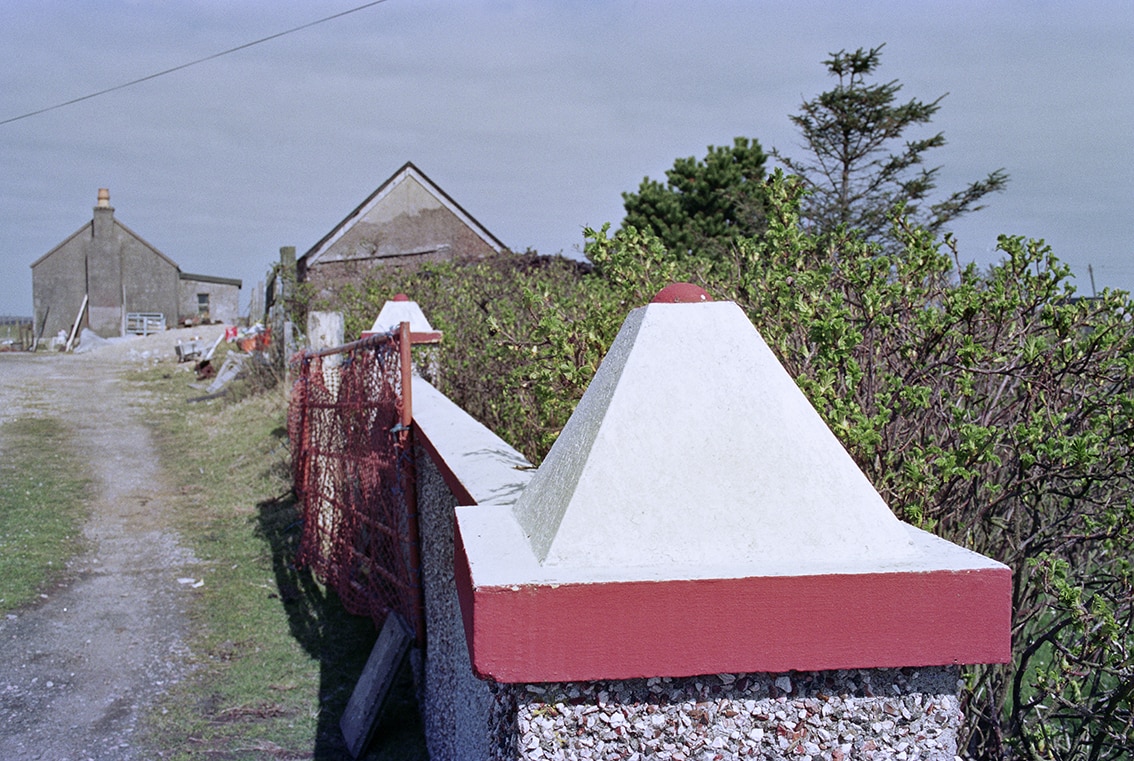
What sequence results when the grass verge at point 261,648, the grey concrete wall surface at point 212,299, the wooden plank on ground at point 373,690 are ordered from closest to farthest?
the wooden plank on ground at point 373,690
the grass verge at point 261,648
the grey concrete wall surface at point 212,299

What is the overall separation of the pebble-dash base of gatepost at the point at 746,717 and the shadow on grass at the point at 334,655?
3035 millimetres

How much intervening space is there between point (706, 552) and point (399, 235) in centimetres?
2368

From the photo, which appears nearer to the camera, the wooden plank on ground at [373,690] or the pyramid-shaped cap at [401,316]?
the wooden plank on ground at [373,690]

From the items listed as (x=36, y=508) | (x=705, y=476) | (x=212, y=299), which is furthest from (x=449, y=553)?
(x=212, y=299)

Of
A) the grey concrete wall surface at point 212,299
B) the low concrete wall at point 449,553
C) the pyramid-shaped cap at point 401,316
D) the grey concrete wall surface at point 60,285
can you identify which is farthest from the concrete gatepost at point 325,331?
the grey concrete wall surface at point 212,299

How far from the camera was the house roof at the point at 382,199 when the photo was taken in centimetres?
2355

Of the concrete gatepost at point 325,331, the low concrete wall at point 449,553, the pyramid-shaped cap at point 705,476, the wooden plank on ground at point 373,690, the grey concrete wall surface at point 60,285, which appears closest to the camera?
the pyramid-shaped cap at point 705,476

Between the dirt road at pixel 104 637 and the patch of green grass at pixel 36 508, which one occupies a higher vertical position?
the patch of green grass at pixel 36 508

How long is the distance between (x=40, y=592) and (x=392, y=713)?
3453mm

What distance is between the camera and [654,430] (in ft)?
6.04

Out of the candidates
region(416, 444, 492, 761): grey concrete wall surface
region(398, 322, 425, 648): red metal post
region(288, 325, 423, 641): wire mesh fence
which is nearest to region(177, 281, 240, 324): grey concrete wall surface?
region(288, 325, 423, 641): wire mesh fence

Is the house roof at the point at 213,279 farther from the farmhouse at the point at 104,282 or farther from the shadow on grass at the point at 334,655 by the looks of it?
the shadow on grass at the point at 334,655

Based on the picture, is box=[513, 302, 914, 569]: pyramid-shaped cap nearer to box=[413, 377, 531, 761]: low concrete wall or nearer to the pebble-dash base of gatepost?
the pebble-dash base of gatepost

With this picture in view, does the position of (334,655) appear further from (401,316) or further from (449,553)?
(401,316)
